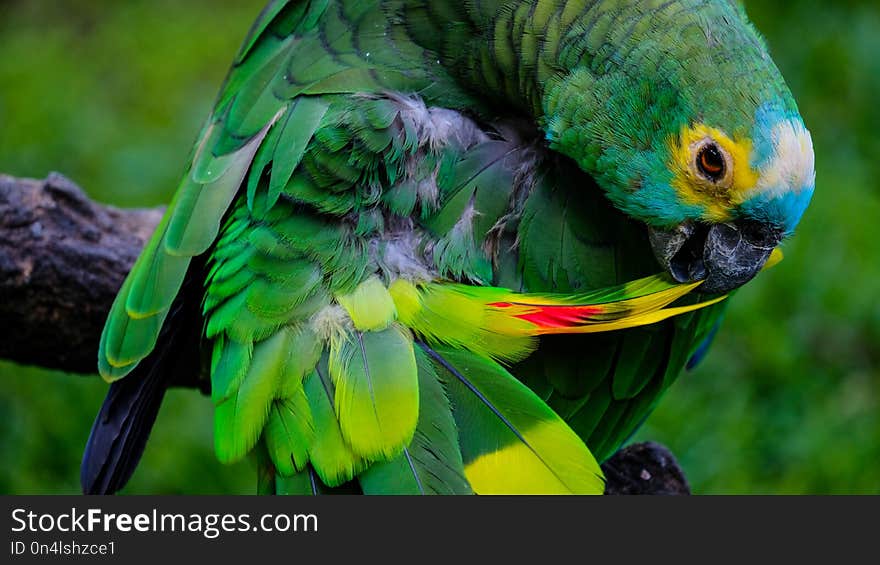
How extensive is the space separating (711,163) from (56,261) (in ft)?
4.35

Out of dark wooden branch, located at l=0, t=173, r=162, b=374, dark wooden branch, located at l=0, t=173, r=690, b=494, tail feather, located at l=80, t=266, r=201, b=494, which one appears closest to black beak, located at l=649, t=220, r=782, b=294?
dark wooden branch, located at l=0, t=173, r=690, b=494

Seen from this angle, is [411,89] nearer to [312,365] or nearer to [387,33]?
[387,33]

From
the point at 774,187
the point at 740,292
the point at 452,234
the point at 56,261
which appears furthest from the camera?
the point at 740,292

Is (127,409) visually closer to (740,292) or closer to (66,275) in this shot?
(66,275)

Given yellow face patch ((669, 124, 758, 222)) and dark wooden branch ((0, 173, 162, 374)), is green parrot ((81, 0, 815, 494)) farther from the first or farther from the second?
A: dark wooden branch ((0, 173, 162, 374))

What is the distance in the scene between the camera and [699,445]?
2.83 m

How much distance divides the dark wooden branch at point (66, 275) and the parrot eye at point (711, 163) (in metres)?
0.70

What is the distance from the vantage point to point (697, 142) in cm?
155

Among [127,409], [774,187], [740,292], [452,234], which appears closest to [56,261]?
[127,409]

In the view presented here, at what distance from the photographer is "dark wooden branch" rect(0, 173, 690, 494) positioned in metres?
2.04

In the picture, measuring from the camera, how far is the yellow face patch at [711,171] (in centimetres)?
153

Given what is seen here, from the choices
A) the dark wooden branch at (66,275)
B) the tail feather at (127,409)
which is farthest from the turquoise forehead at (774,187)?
the tail feather at (127,409)

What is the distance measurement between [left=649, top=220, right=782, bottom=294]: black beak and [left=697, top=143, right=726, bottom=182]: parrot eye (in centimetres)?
9

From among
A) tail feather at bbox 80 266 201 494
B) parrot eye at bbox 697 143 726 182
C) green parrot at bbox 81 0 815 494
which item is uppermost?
parrot eye at bbox 697 143 726 182
